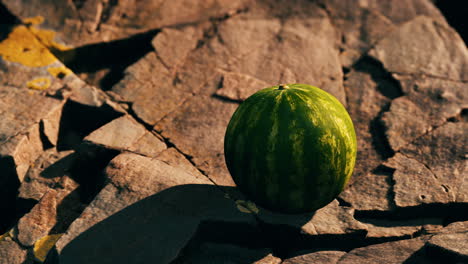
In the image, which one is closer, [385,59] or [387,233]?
[387,233]

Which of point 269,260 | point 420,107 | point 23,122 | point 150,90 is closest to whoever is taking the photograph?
point 269,260

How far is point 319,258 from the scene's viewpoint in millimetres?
2256

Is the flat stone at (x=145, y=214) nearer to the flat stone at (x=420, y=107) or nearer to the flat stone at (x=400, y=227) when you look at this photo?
the flat stone at (x=400, y=227)

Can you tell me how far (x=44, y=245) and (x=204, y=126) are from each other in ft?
3.91

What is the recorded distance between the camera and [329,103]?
225 centimetres

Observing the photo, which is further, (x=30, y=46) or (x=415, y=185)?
(x=30, y=46)

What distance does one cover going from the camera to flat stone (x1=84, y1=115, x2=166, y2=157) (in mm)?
2805

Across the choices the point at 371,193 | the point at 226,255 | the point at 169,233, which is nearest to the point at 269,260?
the point at 226,255

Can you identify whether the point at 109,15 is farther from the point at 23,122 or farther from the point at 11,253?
the point at 11,253

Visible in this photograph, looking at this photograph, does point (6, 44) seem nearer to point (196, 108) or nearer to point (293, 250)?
point (196, 108)

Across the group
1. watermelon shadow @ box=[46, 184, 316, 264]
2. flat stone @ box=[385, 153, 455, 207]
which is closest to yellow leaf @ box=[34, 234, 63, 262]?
watermelon shadow @ box=[46, 184, 316, 264]

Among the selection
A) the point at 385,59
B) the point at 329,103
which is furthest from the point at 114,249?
the point at 385,59

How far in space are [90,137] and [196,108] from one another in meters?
0.75

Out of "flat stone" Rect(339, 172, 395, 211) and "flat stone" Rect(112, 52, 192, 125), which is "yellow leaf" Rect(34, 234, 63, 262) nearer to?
"flat stone" Rect(112, 52, 192, 125)
